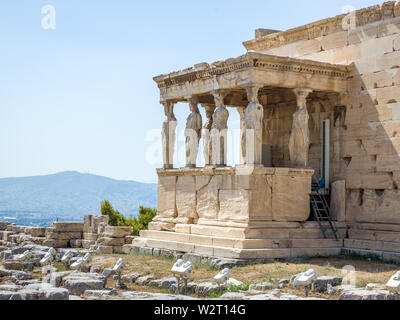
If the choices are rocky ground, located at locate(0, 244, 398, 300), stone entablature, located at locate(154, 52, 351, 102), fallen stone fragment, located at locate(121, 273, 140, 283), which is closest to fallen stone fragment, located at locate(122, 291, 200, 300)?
rocky ground, located at locate(0, 244, 398, 300)

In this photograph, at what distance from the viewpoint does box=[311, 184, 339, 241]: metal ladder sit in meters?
14.8

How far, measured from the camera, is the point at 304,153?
14.8m

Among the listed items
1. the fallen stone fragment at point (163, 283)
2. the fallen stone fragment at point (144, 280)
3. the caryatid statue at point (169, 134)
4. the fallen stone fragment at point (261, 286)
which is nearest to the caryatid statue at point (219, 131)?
the caryatid statue at point (169, 134)

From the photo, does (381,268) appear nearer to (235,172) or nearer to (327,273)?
(327,273)

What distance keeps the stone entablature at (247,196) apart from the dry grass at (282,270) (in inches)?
43.9

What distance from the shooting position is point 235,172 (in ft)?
47.6

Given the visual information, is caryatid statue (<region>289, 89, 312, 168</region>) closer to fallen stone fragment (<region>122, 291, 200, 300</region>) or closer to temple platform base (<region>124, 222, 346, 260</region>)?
temple platform base (<region>124, 222, 346, 260</region>)

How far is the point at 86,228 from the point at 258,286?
31.4ft

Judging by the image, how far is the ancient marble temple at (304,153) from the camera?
1417 centimetres

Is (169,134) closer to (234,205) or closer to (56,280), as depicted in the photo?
(234,205)

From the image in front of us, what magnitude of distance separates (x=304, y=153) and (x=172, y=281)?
4.51 m

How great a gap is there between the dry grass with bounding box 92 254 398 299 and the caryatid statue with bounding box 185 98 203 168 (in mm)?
2838

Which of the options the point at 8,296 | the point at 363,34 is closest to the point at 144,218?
the point at 363,34

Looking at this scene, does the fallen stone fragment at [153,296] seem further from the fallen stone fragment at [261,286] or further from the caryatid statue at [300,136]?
the caryatid statue at [300,136]
